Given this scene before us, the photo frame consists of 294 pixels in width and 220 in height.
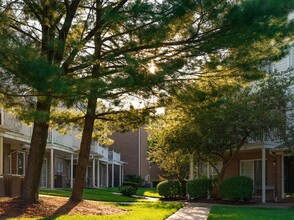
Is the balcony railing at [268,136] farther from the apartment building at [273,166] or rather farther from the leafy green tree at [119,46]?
the leafy green tree at [119,46]

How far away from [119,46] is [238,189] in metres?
11.6

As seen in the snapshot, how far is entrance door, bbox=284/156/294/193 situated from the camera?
2448 cm

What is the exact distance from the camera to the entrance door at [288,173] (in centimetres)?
2448

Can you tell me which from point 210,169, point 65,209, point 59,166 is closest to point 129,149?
point 59,166

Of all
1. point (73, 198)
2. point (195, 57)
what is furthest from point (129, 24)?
point (73, 198)

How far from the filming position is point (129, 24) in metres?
11.6

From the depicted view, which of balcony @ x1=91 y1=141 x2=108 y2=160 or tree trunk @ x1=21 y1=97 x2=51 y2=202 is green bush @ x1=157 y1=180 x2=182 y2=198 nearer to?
balcony @ x1=91 y1=141 x2=108 y2=160

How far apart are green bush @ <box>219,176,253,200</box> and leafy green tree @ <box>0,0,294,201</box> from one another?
1003 cm

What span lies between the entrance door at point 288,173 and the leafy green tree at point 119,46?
12819 mm

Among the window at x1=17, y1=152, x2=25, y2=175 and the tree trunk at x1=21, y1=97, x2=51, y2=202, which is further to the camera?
the window at x1=17, y1=152, x2=25, y2=175

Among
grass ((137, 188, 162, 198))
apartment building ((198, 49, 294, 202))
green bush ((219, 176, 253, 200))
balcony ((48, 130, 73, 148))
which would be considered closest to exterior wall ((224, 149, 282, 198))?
apartment building ((198, 49, 294, 202))

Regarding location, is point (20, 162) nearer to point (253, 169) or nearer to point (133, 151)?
point (253, 169)

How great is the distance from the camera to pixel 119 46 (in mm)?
13312

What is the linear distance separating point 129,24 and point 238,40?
8.72 ft
